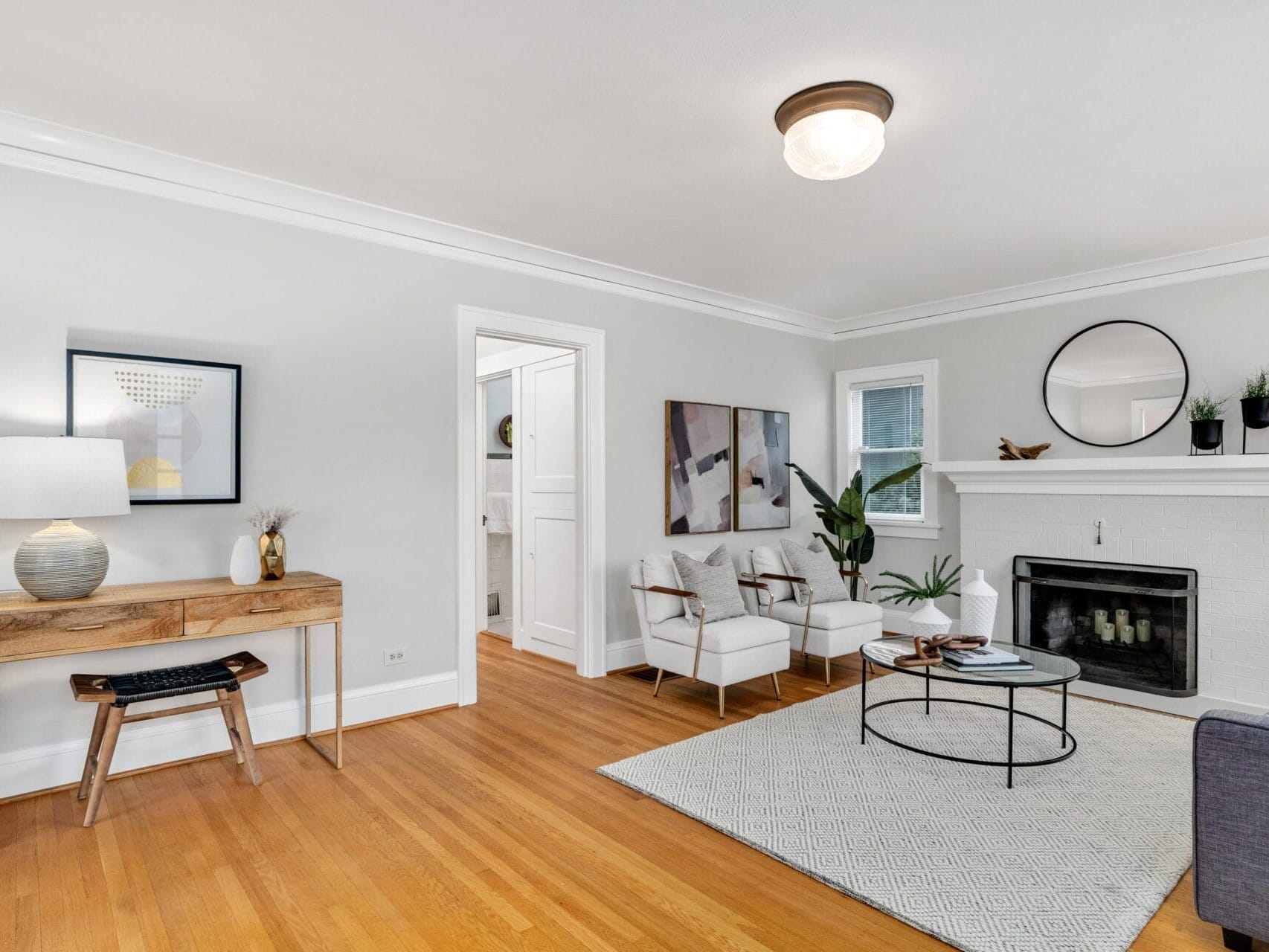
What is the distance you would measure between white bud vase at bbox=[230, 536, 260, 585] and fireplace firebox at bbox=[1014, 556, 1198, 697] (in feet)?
14.3

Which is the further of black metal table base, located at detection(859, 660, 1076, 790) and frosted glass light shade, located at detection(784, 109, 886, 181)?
black metal table base, located at detection(859, 660, 1076, 790)

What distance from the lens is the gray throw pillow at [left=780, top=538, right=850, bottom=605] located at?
16.2ft

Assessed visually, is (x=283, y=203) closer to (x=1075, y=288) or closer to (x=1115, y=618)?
(x=1075, y=288)

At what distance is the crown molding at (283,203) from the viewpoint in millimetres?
2953

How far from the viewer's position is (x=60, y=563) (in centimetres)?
271

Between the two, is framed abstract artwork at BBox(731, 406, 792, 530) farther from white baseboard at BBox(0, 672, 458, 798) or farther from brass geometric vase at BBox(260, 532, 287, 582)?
brass geometric vase at BBox(260, 532, 287, 582)

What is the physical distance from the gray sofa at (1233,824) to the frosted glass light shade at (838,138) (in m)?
2.03

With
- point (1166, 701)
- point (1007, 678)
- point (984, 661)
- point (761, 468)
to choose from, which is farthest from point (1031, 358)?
point (1007, 678)

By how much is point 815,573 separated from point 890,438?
5.65 feet

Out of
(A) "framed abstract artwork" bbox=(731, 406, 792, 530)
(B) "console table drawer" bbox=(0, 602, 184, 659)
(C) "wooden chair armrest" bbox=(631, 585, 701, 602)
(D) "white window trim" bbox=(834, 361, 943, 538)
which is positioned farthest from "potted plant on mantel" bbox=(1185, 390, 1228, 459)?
(B) "console table drawer" bbox=(0, 602, 184, 659)

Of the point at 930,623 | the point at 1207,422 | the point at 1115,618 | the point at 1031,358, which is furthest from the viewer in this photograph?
the point at 1031,358

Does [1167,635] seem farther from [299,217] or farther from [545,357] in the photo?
[299,217]

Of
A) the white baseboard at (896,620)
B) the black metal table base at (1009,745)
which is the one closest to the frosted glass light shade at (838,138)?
the black metal table base at (1009,745)

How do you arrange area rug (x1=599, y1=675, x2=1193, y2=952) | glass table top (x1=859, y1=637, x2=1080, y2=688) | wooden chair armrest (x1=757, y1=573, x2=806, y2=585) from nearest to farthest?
area rug (x1=599, y1=675, x2=1193, y2=952) < glass table top (x1=859, y1=637, x2=1080, y2=688) < wooden chair armrest (x1=757, y1=573, x2=806, y2=585)
